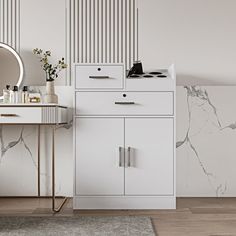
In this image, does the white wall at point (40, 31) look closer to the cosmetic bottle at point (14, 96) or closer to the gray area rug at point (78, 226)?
the cosmetic bottle at point (14, 96)

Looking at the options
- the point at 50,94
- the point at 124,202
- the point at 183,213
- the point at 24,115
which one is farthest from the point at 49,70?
the point at 183,213

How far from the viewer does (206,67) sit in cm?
334

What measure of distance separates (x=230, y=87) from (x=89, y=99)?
129cm

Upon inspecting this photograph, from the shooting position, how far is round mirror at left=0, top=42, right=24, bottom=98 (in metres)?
3.24

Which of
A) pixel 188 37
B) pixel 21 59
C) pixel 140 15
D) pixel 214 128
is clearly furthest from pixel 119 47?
pixel 214 128

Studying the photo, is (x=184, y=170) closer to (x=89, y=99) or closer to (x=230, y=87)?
(x=230, y=87)

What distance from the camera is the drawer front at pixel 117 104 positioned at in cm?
284

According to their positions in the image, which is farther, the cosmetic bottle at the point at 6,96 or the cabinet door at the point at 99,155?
the cosmetic bottle at the point at 6,96

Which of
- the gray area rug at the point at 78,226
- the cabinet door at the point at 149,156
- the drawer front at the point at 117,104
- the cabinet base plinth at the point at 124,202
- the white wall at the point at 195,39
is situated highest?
the white wall at the point at 195,39

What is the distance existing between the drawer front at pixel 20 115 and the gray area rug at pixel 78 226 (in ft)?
2.17

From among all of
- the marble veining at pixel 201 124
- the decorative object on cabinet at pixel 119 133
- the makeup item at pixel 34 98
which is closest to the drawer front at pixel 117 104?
the decorative object on cabinet at pixel 119 133

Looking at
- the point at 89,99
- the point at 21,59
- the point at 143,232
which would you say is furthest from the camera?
the point at 21,59

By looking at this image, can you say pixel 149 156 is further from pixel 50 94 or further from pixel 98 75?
pixel 50 94

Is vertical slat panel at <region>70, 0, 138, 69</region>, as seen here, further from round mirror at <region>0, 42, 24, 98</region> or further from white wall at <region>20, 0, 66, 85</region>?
round mirror at <region>0, 42, 24, 98</region>
